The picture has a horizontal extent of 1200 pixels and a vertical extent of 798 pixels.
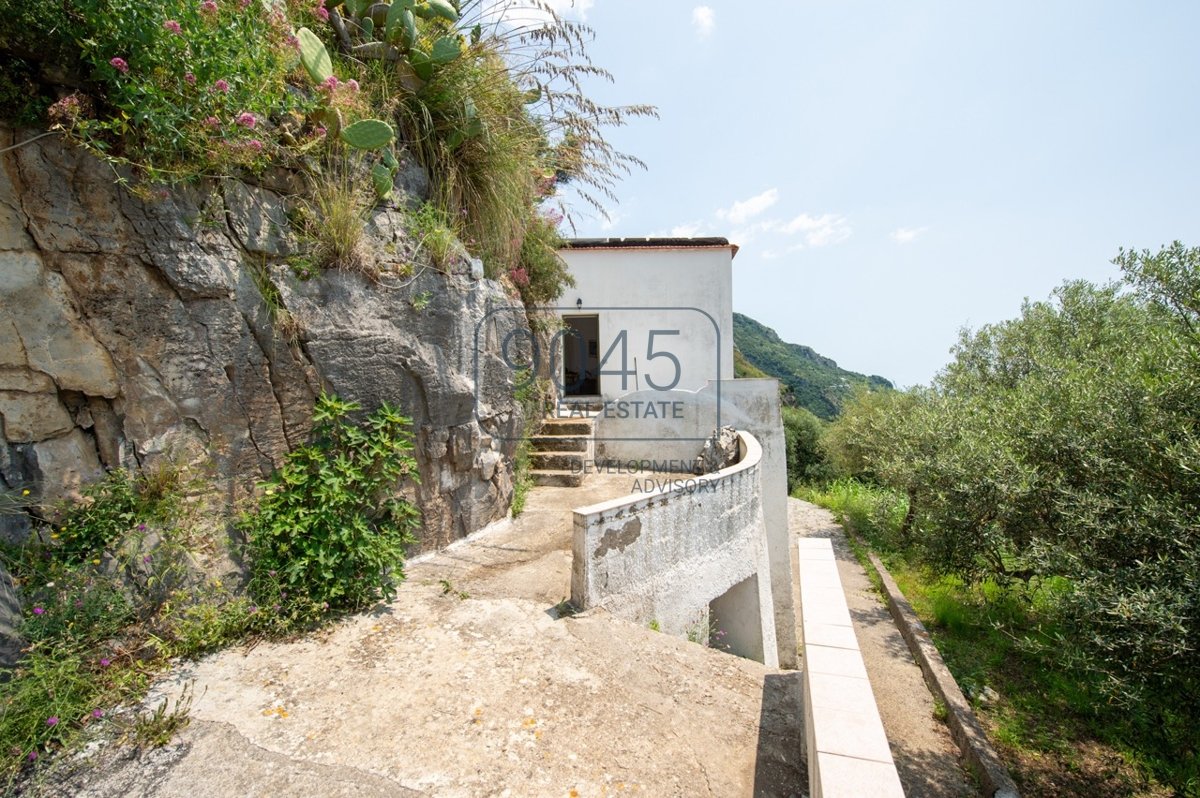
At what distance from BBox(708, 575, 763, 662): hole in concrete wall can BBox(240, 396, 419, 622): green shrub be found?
4183 millimetres

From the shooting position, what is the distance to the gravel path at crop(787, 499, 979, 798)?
4.29 metres

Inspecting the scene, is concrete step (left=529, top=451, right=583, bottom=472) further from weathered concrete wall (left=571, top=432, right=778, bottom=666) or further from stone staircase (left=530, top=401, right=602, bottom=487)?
weathered concrete wall (left=571, top=432, right=778, bottom=666)

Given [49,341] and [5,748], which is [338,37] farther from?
[5,748]

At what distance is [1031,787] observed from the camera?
13.6ft

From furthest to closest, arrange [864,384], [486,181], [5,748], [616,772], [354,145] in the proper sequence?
[864,384] < [486,181] < [354,145] < [616,772] < [5,748]

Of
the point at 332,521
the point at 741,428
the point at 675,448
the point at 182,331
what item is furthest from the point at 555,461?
the point at 182,331

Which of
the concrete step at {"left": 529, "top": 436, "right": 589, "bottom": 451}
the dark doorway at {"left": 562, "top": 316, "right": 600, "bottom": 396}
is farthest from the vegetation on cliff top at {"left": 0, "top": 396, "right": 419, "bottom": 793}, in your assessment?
the dark doorway at {"left": 562, "top": 316, "right": 600, "bottom": 396}

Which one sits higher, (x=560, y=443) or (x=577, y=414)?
(x=577, y=414)

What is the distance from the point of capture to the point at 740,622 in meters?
6.44

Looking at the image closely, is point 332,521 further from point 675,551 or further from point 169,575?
point 675,551

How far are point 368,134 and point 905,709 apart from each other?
25.2 ft

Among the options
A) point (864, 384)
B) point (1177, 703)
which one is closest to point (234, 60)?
point (1177, 703)

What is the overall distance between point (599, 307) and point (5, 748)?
1017 cm

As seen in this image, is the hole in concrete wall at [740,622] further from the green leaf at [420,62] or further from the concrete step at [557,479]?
the green leaf at [420,62]
